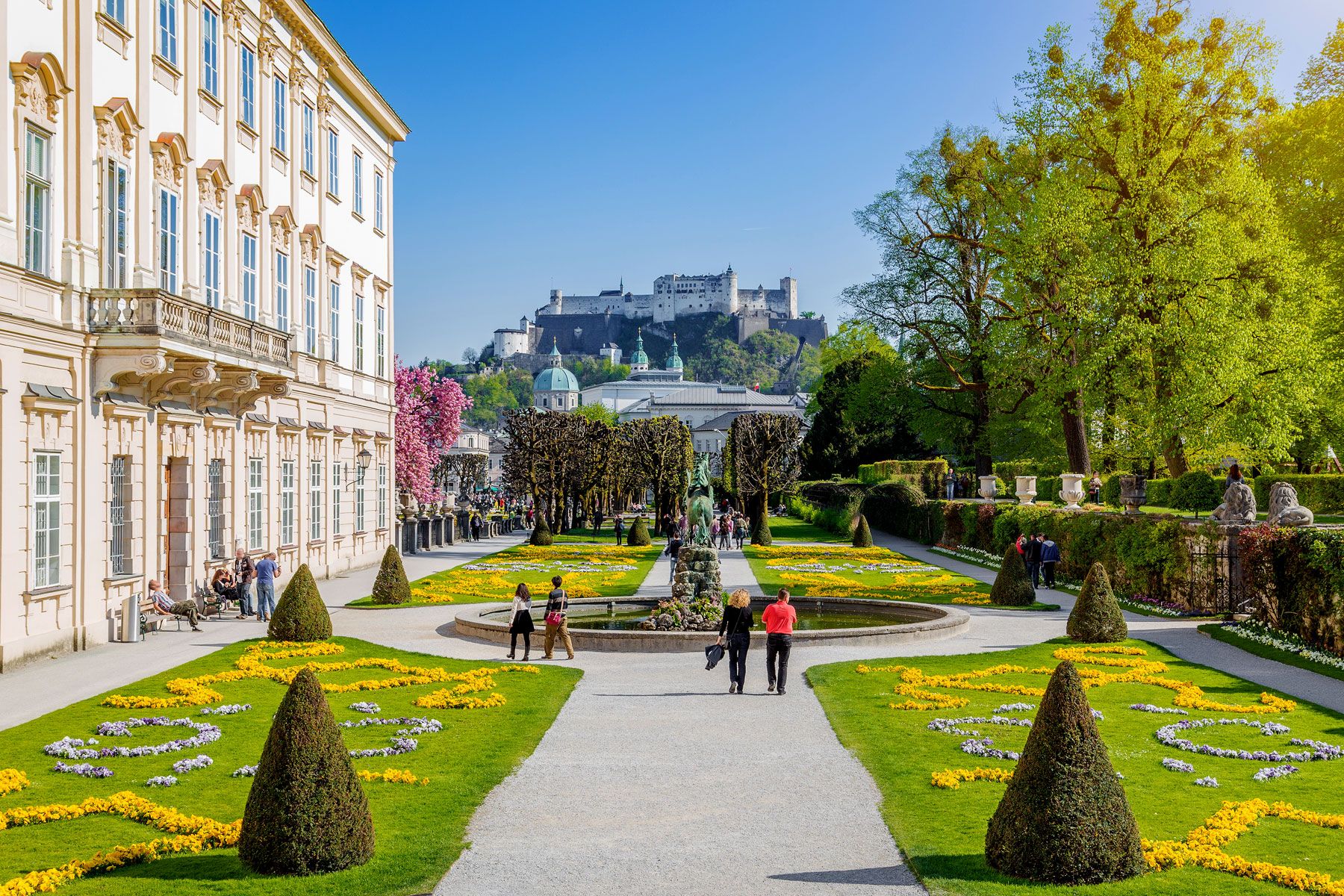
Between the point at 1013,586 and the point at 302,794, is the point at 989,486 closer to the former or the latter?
the point at 1013,586

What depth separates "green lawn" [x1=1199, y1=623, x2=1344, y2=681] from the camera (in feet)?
57.8

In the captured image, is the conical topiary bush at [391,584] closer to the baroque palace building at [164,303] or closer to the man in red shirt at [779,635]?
the baroque palace building at [164,303]

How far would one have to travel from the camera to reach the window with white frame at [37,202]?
18.4m

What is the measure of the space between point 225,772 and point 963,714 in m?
8.37

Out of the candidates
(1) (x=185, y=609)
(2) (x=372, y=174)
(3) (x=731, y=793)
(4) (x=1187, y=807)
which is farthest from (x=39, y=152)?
(2) (x=372, y=174)

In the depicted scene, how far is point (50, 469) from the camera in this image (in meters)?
18.9

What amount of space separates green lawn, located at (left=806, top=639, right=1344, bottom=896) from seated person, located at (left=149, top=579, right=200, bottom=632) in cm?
1235

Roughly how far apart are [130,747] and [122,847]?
392 cm

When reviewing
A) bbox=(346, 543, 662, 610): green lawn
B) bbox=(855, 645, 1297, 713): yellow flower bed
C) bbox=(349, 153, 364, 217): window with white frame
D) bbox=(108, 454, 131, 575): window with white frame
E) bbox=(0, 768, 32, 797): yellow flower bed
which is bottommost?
bbox=(855, 645, 1297, 713): yellow flower bed

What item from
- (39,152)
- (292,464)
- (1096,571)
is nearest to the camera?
(39,152)

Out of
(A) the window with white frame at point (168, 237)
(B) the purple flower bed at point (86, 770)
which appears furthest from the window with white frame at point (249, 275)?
(B) the purple flower bed at point (86, 770)

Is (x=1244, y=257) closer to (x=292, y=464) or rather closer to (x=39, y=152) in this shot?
(x=292, y=464)

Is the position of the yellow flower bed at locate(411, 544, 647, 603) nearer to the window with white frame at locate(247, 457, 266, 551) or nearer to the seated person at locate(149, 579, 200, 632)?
the window with white frame at locate(247, 457, 266, 551)

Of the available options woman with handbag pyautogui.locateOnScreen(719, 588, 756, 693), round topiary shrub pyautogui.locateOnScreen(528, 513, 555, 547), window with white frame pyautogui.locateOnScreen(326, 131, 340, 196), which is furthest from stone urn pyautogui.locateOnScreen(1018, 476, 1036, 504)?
woman with handbag pyautogui.locateOnScreen(719, 588, 756, 693)
